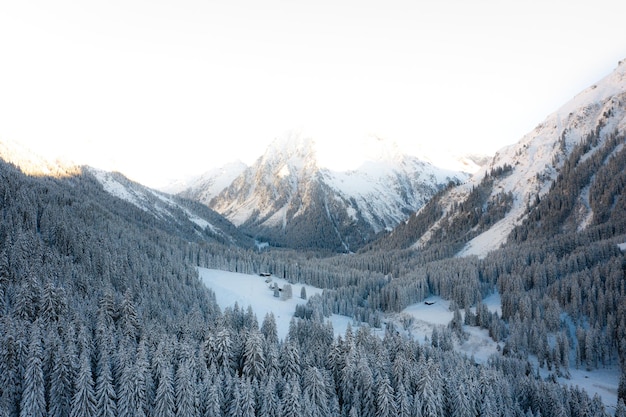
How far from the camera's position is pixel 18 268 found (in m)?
96.5

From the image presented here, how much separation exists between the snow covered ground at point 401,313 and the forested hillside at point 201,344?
5075mm

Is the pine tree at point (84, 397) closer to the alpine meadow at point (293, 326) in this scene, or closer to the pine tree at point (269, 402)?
the alpine meadow at point (293, 326)

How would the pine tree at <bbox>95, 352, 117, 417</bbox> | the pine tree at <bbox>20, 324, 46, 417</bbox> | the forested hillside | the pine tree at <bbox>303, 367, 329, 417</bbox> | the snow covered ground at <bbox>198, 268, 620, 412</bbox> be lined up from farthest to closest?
the snow covered ground at <bbox>198, 268, 620, 412</bbox> → the pine tree at <bbox>303, 367, 329, 417</bbox> → the forested hillside → the pine tree at <bbox>95, 352, 117, 417</bbox> → the pine tree at <bbox>20, 324, 46, 417</bbox>

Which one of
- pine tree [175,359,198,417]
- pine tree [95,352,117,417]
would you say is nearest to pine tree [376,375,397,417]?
pine tree [175,359,198,417]

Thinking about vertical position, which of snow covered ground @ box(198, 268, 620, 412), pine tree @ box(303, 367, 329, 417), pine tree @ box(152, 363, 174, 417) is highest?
pine tree @ box(152, 363, 174, 417)

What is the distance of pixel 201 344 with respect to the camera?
82.2m

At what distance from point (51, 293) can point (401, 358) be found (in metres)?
69.8

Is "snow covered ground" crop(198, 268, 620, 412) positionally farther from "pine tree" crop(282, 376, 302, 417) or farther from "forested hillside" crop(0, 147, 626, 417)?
"pine tree" crop(282, 376, 302, 417)

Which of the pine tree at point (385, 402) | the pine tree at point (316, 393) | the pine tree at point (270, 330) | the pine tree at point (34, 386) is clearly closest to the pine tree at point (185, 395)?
the pine tree at point (316, 393)

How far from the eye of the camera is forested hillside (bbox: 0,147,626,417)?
65062 millimetres

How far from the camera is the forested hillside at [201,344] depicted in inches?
2562

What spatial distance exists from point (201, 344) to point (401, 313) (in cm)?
9242

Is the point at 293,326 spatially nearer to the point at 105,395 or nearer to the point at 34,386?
the point at 105,395

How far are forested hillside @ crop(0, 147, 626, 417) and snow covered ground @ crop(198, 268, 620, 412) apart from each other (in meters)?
5.07
